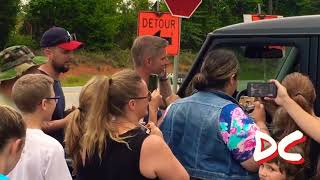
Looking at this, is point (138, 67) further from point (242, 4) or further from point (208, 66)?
point (242, 4)

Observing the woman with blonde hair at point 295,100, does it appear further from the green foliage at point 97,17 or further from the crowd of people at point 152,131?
Answer: the green foliage at point 97,17

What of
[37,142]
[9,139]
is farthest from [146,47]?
[9,139]

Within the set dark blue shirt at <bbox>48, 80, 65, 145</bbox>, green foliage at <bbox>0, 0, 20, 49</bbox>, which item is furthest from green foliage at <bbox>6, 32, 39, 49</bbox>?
dark blue shirt at <bbox>48, 80, 65, 145</bbox>

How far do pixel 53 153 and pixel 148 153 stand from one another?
60 cm

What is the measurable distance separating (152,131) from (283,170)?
68 centimetres

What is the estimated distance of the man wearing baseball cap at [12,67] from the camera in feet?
13.8

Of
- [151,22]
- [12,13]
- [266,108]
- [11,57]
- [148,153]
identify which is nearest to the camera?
[148,153]

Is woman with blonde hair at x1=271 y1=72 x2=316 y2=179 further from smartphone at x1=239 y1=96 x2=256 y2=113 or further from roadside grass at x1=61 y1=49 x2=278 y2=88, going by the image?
roadside grass at x1=61 y1=49 x2=278 y2=88

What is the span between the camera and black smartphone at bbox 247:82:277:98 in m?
3.25

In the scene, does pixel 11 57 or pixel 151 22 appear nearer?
pixel 11 57

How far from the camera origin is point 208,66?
3461 mm

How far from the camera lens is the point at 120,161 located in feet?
9.86

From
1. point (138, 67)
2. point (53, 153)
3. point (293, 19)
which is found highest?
point (293, 19)

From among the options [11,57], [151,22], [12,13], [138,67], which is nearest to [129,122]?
[138,67]
